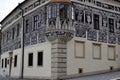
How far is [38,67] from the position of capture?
85.8 feet

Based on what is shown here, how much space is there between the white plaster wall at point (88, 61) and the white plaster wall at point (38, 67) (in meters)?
1.82

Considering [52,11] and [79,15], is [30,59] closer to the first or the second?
[52,11]

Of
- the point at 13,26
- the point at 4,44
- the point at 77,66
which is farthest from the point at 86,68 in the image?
Result: the point at 4,44

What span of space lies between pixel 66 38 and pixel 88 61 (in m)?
3.53

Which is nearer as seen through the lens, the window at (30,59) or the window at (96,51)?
the window at (96,51)

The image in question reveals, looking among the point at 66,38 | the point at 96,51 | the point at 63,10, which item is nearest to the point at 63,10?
the point at 63,10

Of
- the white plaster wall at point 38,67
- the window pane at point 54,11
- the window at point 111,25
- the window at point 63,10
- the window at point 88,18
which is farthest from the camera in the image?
the window at point 111,25

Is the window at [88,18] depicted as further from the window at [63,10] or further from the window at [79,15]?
the window at [63,10]

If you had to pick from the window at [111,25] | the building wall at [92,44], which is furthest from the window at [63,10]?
the window at [111,25]

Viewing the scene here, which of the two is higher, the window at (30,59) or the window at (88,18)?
the window at (88,18)

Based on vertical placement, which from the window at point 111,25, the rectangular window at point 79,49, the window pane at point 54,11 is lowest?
the rectangular window at point 79,49

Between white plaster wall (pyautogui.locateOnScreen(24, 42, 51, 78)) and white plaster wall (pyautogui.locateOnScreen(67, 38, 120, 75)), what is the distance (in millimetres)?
1820

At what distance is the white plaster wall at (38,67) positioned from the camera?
24.3 m

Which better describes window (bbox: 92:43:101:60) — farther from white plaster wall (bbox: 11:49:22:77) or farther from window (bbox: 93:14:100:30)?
white plaster wall (bbox: 11:49:22:77)
